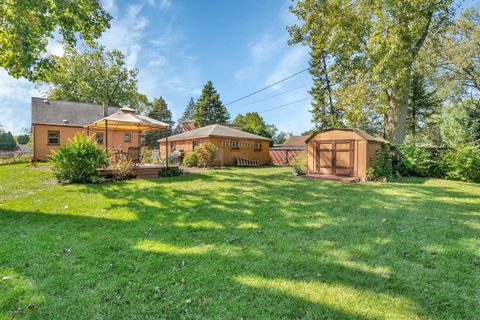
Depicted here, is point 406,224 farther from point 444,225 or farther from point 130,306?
point 130,306

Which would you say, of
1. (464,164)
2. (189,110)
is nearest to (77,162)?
(464,164)

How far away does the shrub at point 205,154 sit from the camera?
50.3 ft

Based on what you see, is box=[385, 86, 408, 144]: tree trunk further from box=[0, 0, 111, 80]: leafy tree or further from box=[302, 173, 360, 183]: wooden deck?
box=[0, 0, 111, 80]: leafy tree

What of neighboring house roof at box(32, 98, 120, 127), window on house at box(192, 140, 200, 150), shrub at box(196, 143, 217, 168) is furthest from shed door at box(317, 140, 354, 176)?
neighboring house roof at box(32, 98, 120, 127)

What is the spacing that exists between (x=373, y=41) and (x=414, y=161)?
591 cm

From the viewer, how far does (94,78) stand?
94.2 ft

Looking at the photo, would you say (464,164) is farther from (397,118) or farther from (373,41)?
(373,41)

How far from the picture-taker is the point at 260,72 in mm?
20891

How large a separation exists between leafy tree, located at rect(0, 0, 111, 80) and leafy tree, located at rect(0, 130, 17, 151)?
67.4 metres

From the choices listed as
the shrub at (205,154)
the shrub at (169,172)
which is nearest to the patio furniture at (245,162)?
the shrub at (205,154)

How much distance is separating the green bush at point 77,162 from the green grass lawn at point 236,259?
80.1 inches

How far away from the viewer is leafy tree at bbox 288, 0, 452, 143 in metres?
11.3

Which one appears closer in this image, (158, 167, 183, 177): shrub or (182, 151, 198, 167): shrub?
(158, 167, 183, 177): shrub

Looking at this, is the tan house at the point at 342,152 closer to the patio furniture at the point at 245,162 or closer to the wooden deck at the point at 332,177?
the wooden deck at the point at 332,177
